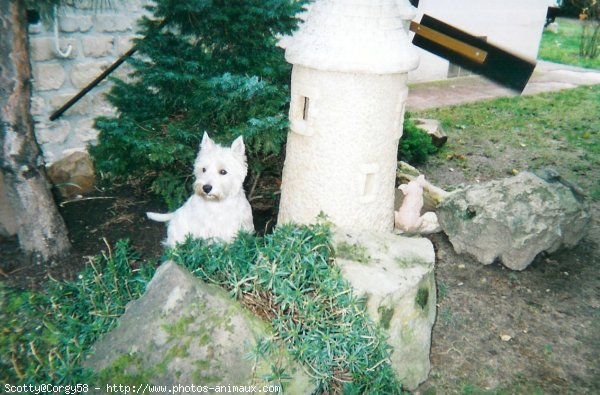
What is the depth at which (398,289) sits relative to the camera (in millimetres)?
3377

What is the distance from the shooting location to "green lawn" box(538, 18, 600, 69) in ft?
54.7

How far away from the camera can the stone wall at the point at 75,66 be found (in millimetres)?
5164

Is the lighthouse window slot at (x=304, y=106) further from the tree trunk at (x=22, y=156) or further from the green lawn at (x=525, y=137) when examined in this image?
the green lawn at (x=525, y=137)

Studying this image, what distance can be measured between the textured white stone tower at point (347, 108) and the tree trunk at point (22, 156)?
2.07m

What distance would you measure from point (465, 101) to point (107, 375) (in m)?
10.3

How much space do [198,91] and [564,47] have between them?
64.6 feet

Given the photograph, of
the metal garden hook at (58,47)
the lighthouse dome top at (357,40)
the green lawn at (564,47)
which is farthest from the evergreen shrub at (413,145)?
the green lawn at (564,47)

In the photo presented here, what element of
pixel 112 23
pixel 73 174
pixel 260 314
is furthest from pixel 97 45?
pixel 260 314

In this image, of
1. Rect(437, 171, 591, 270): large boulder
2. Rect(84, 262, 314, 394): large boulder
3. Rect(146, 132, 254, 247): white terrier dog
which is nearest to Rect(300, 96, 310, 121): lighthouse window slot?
Rect(146, 132, 254, 247): white terrier dog

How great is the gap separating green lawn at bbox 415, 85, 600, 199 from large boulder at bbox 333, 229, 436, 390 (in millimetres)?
3451

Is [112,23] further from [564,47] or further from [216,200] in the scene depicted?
[564,47]

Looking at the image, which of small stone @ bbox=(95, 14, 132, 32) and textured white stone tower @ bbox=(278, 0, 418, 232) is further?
small stone @ bbox=(95, 14, 132, 32)

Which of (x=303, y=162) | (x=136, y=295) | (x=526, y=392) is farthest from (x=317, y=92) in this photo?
(x=526, y=392)

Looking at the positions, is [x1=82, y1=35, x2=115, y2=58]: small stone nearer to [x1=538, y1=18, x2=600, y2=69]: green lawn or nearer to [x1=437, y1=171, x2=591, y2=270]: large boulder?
[x1=437, y1=171, x2=591, y2=270]: large boulder
